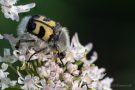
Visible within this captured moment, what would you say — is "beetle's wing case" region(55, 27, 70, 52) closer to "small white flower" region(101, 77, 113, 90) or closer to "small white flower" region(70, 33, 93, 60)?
"small white flower" region(70, 33, 93, 60)

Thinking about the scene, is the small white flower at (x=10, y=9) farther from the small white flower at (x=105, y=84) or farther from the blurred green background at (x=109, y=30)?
the blurred green background at (x=109, y=30)

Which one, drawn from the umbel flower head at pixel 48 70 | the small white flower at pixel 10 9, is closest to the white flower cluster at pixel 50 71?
the umbel flower head at pixel 48 70

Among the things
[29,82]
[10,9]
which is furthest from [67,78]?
[10,9]

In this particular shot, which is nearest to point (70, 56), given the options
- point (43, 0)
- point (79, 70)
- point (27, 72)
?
point (79, 70)

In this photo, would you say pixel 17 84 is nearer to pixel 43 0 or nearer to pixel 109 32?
pixel 43 0

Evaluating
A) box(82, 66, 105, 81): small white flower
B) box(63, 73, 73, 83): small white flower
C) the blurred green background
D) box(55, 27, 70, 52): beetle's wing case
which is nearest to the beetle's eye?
box(55, 27, 70, 52): beetle's wing case
